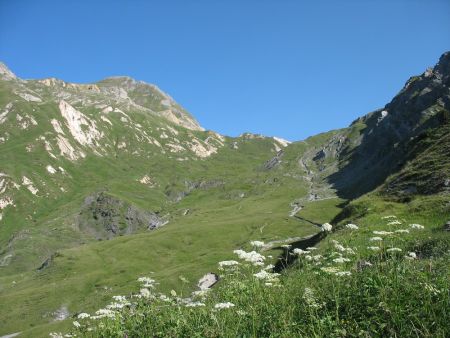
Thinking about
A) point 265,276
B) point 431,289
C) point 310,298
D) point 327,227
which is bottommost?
point 431,289

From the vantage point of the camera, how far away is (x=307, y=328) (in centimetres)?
1127

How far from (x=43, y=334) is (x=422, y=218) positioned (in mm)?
89070

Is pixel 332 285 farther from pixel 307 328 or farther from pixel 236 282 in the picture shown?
pixel 236 282

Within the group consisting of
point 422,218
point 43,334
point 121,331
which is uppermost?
point 121,331

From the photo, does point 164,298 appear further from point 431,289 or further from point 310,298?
point 431,289

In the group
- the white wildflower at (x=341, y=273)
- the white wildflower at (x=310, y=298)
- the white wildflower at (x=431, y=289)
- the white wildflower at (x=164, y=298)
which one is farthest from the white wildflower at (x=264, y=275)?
the white wildflower at (x=431, y=289)

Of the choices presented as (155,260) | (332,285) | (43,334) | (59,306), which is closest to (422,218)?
(332,285)

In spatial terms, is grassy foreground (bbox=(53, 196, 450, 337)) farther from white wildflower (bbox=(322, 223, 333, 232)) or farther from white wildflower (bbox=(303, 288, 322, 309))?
white wildflower (bbox=(322, 223, 333, 232))

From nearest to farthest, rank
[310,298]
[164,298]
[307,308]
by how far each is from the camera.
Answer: [310,298] → [307,308] → [164,298]

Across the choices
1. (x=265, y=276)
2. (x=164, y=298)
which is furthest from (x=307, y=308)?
(x=164, y=298)

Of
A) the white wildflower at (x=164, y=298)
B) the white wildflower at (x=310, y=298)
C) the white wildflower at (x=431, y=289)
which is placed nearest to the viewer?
the white wildflower at (x=431, y=289)

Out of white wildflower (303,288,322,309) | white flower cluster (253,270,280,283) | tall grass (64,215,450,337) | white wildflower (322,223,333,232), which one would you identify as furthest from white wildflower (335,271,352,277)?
white wildflower (322,223,333,232)

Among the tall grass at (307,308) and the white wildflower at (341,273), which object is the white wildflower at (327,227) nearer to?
the tall grass at (307,308)

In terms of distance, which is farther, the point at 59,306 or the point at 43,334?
the point at 59,306
